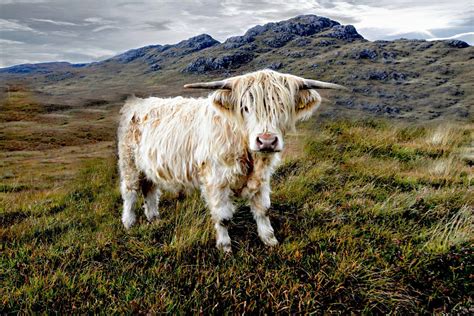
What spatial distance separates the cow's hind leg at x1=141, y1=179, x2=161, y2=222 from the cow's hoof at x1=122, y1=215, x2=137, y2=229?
0.24 meters

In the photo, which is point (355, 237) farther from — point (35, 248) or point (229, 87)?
point (35, 248)

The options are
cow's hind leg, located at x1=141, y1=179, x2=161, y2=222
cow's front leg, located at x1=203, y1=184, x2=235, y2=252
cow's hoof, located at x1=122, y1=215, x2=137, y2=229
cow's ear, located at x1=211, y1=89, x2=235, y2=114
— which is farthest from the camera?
cow's hind leg, located at x1=141, y1=179, x2=161, y2=222

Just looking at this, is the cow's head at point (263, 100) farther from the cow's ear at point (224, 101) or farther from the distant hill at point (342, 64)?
the distant hill at point (342, 64)

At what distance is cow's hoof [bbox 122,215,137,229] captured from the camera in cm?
520

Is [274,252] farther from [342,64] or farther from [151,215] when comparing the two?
[342,64]

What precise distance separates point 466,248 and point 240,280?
240cm

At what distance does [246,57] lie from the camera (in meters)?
149

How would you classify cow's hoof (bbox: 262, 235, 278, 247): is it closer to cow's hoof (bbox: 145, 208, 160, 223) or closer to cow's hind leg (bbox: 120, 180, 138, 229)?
cow's hoof (bbox: 145, 208, 160, 223)

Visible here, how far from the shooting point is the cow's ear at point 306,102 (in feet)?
13.3

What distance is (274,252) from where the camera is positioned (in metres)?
3.68

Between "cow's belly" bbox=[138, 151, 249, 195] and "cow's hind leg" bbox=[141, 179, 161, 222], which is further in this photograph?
"cow's hind leg" bbox=[141, 179, 161, 222]

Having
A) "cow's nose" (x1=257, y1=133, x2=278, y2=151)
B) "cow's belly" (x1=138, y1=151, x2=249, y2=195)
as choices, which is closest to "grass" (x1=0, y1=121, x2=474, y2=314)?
"cow's belly" (x1=138, y1=151, x2=249, y2=195)

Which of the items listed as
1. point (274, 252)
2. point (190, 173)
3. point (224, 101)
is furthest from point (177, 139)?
point (274, 252)

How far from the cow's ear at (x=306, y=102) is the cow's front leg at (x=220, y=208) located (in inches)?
49.7
